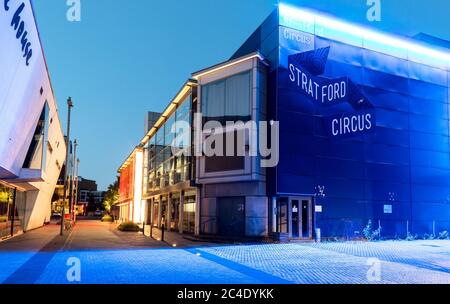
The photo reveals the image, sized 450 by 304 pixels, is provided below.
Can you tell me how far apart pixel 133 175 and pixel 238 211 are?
99.1 ft

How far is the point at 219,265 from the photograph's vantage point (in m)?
14.0

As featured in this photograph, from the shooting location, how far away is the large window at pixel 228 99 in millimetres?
24594

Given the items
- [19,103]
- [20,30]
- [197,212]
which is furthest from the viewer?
[197,212]

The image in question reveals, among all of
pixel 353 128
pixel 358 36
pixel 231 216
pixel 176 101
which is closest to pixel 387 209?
pixel 353 128

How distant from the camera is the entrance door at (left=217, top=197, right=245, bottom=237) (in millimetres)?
24038

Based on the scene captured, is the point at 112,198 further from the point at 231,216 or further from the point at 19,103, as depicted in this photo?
the point at 19,103

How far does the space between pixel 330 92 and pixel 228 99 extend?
6.18 m

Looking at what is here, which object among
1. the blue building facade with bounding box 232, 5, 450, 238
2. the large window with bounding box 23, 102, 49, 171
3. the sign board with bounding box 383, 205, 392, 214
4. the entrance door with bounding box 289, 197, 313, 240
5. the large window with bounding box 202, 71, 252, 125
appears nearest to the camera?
the entrance door with bounding box 289, 197, 313, 240

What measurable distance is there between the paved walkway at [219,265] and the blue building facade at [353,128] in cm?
542

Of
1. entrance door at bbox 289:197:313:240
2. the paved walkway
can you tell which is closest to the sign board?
entrance door at bbox 289:197:313:240

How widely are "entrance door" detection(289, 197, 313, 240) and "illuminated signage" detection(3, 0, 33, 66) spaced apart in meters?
15.0

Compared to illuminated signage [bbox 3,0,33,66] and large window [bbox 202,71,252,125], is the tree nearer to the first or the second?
large window [bbox 202,71,252,125]

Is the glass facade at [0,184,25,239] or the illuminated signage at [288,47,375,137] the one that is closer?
the glass facade at [0,184,25,239]

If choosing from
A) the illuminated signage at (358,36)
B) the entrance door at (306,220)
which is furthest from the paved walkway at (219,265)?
the illuminated signage at (358,36)
